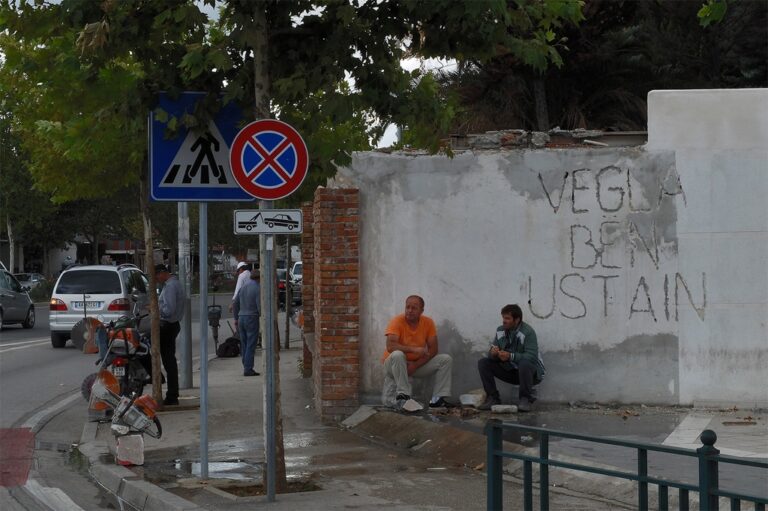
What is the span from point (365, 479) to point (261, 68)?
11.0 feet

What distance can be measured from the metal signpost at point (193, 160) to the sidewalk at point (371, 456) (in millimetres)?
804

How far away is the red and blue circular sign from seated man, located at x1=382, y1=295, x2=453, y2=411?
3.95 meters

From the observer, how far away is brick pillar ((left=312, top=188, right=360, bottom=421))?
12477mm

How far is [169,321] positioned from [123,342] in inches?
45.3

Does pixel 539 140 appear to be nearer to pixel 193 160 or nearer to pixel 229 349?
pixel 193 160

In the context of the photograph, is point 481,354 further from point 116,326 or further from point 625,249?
point 116,326

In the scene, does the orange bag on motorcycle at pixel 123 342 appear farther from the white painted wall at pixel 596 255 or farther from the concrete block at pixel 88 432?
the white painted wall at pixel 596 255

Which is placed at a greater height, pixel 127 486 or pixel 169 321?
pixel 169 321

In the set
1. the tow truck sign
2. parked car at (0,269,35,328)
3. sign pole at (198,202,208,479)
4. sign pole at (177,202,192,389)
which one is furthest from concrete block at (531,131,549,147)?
parked car at (0,269,35,328)

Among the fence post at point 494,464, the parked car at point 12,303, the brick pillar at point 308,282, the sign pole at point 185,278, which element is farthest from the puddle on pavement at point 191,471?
the parked car at point 12,303

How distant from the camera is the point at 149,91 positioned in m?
9.19

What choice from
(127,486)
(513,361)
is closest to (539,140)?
(513,361)

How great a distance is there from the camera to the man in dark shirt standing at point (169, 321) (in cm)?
1388

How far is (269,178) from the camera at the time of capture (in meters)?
8.40
